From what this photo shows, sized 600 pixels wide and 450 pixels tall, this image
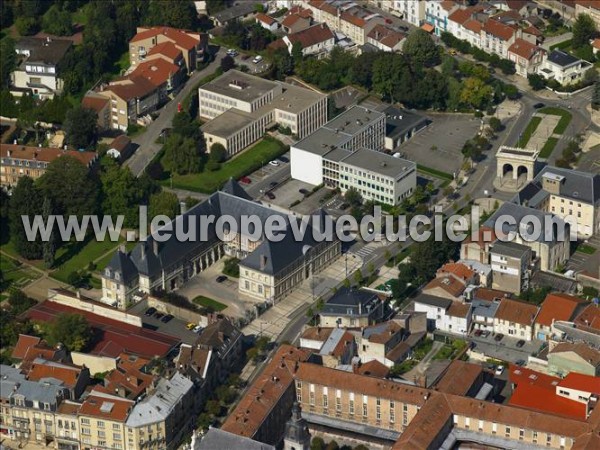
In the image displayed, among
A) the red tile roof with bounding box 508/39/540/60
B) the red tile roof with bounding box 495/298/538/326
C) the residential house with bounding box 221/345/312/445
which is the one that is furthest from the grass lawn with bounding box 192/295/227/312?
the red tile roof with bounding box 508/39/540/60

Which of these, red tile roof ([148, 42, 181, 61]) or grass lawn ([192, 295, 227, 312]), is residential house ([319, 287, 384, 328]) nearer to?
grass lawn ([192, 295, 227, 312])

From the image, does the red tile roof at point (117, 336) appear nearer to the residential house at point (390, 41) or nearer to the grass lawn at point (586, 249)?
the grass lawn at point (586, 249)

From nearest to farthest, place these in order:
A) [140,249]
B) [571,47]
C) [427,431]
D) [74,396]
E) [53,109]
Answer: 1. [427,431]
2. [74,396]
3. [140,249]
4. [53,109]
5. [571,47]

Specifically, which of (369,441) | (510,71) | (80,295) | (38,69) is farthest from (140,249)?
(510,71)

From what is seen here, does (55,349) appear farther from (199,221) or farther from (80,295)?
(199,221)

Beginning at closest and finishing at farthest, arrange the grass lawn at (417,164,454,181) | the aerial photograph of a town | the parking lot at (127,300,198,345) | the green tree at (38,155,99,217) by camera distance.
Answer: the aerial photograph of a town < the parking lot at (127,300,198,345) < the green tree at (38,155,99,217) < the grass lawn at (417,164,454,181)

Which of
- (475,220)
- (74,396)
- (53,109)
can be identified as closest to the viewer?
(74,396)
